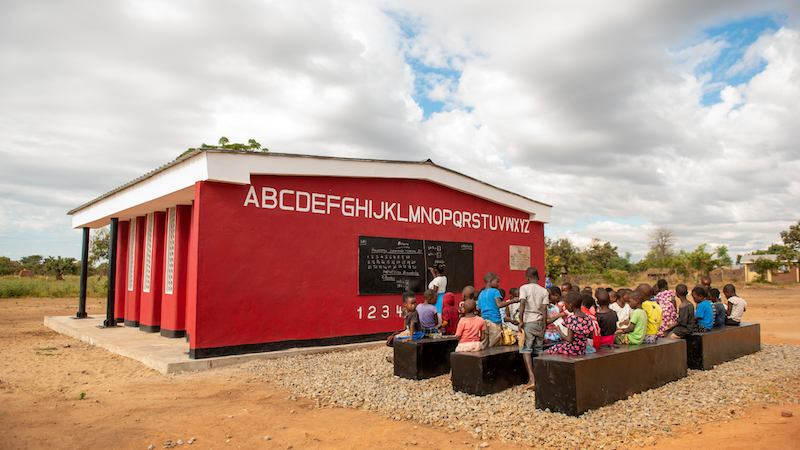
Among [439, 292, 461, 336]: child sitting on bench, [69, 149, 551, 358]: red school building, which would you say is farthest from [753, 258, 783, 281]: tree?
[439, 292, 461, 336]: child sitting on bench

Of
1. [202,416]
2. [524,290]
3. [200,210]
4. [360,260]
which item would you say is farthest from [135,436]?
[360,260]

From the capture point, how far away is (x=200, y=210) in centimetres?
798

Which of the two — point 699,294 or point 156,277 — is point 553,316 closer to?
point 699,294

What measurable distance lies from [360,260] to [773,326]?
13.4 m

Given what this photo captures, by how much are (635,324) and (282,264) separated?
6.19 metres

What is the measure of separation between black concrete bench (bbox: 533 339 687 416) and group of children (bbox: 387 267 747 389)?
0.31 m

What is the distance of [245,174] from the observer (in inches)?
331

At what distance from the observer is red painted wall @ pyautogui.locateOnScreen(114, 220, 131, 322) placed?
1345 cm

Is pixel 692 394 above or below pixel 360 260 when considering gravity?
below

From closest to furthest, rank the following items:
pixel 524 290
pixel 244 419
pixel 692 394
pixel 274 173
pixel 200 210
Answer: pixel 244 419 → pixel 692 394 → pixel 524 290 → pixel 200 210 → pixel 274 173

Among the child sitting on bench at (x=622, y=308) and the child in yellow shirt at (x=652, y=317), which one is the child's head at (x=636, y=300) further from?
the child sitting on bench at (x=622, y=308)

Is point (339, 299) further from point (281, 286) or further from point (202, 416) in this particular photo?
point (202, 416)

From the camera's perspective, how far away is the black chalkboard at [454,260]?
1145 centimetres

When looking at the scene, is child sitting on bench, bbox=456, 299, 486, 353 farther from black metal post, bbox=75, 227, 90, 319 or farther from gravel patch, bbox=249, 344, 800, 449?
black metal post, bbox=75, 227, 90, 319
